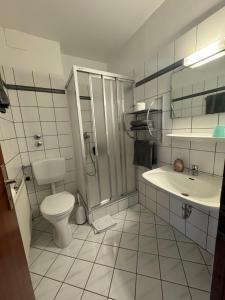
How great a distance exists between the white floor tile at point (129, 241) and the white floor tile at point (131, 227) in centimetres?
6

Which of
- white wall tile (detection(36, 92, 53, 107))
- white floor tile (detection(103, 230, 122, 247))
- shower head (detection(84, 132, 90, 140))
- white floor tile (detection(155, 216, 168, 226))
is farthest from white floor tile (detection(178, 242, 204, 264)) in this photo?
white wall tile (detection(36, 92, 53, 107))

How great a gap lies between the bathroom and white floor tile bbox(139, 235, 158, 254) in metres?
0.01

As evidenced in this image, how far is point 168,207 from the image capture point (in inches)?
68.4

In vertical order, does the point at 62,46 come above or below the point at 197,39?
above

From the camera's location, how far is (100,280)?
1.17 m

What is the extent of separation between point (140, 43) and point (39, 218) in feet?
9.08

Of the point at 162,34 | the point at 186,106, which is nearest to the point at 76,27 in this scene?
the point at 162,34

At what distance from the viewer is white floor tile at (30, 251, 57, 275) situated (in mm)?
1287

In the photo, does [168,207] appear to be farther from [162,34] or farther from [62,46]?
[62,46]

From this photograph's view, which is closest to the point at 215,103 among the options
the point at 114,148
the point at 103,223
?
the point at 114,148

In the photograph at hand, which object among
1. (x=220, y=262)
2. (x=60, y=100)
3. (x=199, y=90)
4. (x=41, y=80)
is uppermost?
(x=41, y=80)

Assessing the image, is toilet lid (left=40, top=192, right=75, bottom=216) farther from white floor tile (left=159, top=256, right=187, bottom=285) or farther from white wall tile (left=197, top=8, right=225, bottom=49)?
white wall tile (left=197, top=8, right=225, bottom=49)

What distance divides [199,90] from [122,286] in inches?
68.8

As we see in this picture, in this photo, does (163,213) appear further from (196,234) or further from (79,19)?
(79,19)
